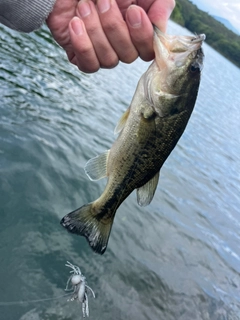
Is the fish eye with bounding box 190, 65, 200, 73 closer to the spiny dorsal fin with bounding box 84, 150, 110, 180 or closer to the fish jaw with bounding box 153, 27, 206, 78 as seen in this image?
the fish jaw with bounding box 153, 27, 206, 78

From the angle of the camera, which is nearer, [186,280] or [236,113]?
[186,280]

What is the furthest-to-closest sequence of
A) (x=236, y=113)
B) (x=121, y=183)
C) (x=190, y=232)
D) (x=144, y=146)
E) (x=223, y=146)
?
(x=236, y=113), (x=223, y=146), (x=190, y=232), (x=121, y=183), (x=144, y=146)

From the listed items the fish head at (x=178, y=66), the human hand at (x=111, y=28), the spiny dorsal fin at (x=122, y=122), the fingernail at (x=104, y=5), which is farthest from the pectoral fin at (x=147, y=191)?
the fingernail at (x=104, y=5)

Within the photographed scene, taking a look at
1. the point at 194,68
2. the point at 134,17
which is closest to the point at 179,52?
the point at 194,68

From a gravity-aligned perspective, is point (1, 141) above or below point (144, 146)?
below

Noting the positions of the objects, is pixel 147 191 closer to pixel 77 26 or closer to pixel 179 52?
pixel 179 52

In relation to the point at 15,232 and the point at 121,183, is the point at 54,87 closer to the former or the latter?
the point at 15,232

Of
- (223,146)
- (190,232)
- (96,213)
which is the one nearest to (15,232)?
(96,213)

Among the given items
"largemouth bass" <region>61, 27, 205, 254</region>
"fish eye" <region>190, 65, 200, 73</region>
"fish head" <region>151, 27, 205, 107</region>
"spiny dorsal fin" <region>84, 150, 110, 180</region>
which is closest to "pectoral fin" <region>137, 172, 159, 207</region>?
"largemouth bass" <region>61, 27, 205, 254</region>
